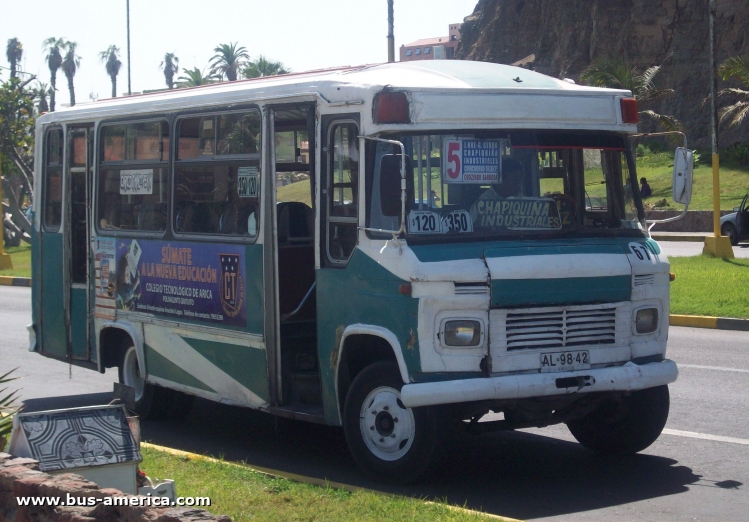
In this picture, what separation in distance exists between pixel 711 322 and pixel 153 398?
350 inches

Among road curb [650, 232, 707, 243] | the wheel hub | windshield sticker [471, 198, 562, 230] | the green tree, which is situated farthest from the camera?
the green tree

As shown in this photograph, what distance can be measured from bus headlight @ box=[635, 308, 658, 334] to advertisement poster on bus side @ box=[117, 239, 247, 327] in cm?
300

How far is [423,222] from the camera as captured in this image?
6.91 metres

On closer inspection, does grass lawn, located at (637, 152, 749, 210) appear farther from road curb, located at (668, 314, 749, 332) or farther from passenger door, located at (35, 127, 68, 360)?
passenger door, located at (35, 127, 68, 360)

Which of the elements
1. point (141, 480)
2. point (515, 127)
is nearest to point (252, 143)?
point (515, 127)

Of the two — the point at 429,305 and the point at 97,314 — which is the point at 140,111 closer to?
the point at 97,314

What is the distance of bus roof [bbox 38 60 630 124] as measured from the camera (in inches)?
282

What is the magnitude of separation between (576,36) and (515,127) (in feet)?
171

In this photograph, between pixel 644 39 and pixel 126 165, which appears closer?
pixel 126 165

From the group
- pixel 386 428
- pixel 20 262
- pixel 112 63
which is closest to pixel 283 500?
pixel 386 428

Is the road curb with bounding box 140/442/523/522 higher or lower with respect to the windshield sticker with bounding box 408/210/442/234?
lower

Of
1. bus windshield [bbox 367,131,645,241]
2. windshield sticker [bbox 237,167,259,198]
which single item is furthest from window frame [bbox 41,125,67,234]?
bus windshield [bbox 367,131,645,241]

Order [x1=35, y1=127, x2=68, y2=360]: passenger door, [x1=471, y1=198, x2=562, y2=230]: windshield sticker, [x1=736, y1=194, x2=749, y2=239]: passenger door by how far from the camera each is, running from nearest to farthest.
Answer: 1. [x1=471, y1=198, x2=562, y2=230]: windshield sticker
2. [x1=35, y1=127, x2=68, y2=360]: passenger door
3. [x1=736, y1=194, x2=749, y2=239]: passenger door

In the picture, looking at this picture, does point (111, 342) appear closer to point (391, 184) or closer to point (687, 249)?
point (391, 184)
